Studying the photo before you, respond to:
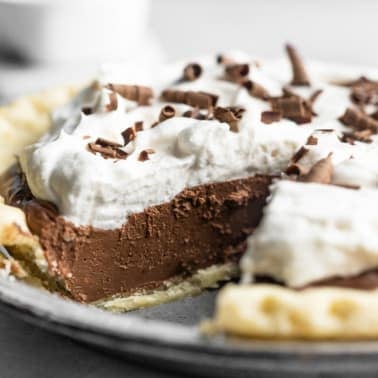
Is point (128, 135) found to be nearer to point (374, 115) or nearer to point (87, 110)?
point (87, 110)

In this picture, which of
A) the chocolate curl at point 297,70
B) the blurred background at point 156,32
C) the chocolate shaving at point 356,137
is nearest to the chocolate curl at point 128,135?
the chocolate shaving at point 356,137

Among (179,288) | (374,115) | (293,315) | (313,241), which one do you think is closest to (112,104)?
(179,288)

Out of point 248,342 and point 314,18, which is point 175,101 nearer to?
point 248,342

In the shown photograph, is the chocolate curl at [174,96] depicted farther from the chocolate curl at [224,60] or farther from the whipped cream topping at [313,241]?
the whipped cream topping at [313,241]

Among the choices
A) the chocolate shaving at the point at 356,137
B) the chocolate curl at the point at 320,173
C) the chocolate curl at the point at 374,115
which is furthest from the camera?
the chocolate curl at the point at 374,115

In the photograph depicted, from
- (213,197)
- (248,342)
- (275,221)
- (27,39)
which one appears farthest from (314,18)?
(248,342)

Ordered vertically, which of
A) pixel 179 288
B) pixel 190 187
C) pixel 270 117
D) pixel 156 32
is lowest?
pixel 156 32

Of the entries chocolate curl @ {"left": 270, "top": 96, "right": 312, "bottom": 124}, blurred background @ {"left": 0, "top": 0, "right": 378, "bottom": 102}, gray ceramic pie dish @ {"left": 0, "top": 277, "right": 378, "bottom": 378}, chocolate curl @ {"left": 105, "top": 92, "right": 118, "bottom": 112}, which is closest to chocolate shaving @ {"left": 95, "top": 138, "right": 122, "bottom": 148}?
chocolate curl @ {"left": 105, "top": 92, "right": 118, "bottom": 112}
